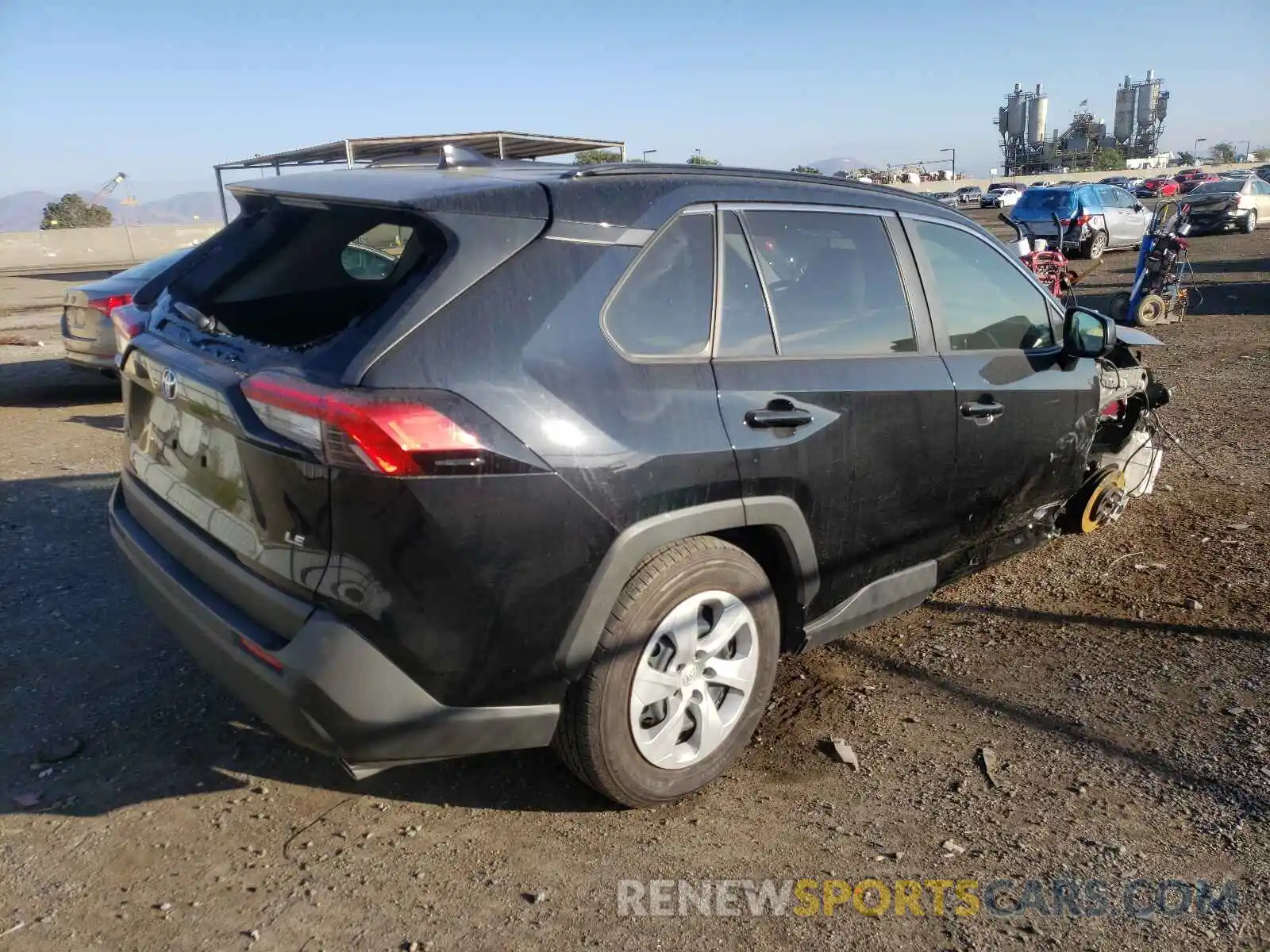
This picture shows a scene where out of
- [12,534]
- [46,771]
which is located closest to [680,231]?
[46,771]

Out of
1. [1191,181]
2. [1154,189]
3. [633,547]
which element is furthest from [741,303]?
[1191,181]

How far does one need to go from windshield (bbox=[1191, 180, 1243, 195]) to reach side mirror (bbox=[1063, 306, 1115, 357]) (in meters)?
28.9

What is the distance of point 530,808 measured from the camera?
294 centimetres

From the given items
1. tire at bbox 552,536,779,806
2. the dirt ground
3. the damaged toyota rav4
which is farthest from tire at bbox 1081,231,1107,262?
tire at bbox 552,536,779,806

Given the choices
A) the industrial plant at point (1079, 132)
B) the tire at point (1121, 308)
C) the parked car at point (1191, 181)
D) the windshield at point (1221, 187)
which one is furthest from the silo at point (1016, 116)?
the tire at point (1121, 308)

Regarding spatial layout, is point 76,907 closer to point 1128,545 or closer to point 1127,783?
point 1127,783

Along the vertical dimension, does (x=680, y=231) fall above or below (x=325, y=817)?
above

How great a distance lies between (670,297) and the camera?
2.82m

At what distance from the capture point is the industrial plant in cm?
10306

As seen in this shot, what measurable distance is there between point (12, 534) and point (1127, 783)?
5.35 m

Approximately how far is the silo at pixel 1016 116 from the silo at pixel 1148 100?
13679 mm

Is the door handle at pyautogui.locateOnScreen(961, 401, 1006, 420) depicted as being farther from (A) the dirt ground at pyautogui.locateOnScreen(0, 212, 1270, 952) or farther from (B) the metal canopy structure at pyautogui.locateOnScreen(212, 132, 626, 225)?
(B) the metal canopy structure at pyautogui.locateOnScreen(212, 132, 626, 225)

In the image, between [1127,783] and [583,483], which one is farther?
[1127,783]

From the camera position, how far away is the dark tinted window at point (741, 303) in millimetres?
2941
